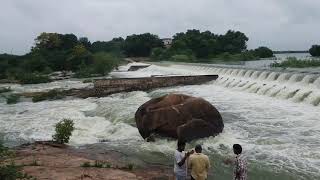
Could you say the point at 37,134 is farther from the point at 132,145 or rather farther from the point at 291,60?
the point at 291,60

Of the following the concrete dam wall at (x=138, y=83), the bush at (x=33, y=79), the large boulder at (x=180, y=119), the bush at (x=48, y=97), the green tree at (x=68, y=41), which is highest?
the green tree at (x=68, y=41)

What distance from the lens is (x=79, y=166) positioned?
1194cm

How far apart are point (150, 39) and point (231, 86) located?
7813cm

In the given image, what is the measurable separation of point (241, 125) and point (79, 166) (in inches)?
297

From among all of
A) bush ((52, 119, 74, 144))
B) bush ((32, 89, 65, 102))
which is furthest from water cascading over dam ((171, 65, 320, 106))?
bush ((32, 89, 65, 102))

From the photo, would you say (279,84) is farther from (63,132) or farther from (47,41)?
(47,41)

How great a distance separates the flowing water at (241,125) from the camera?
1266 centimetres

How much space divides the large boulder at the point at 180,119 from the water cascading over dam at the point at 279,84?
6636mm

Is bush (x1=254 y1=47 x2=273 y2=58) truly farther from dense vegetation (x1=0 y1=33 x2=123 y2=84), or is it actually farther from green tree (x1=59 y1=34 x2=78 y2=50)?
green tree (x1=59 y1=34 x2=78 y2=50)

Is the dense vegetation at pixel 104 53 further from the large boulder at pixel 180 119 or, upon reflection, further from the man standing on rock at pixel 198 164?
the man standing on rock at pixel 198 164

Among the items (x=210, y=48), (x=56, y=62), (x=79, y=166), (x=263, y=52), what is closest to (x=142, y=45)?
(x=210, y=48)

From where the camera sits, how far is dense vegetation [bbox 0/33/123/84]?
61812 mm

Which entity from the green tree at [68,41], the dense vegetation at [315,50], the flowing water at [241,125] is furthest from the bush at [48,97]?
the green tree at [68,41]

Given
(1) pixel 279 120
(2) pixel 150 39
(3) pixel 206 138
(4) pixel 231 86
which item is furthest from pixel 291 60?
(2) pixel 150 39
